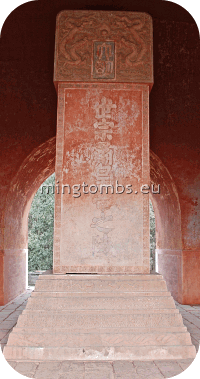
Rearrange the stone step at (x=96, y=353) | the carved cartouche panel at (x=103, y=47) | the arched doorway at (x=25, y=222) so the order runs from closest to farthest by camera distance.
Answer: the stone step at (x=96, y=353)
the carved cartouche panel at (x=103, y=47)
the arched doorway at (x=25, y=222)

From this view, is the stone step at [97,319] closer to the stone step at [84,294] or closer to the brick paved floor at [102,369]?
the stone step at [84,294]

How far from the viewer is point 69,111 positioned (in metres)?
4.47

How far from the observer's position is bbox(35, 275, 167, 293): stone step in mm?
3820

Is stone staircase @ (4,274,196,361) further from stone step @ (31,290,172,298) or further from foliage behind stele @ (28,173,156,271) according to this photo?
foliage behind stele @ (28,173,156,271)

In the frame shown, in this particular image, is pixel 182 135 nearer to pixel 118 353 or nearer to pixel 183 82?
pixel 183 82

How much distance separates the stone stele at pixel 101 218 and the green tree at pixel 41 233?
11.6 metres

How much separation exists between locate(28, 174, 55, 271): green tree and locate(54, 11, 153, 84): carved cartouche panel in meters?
11.7

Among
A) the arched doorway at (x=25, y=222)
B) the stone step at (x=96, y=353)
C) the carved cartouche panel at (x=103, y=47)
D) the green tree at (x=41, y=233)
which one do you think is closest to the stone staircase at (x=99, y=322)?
the stone step at (x=96, y=353)

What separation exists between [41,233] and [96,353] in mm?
12753

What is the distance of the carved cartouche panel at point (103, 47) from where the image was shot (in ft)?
14.7

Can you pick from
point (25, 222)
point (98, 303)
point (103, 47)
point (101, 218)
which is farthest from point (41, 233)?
point (98, 303)

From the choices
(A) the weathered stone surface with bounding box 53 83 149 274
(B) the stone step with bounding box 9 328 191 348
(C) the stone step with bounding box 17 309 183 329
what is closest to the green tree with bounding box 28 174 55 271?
(A) the weathered stone surface with bounding box 53 83 149 274

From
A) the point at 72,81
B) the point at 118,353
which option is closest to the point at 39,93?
the point at 72,81

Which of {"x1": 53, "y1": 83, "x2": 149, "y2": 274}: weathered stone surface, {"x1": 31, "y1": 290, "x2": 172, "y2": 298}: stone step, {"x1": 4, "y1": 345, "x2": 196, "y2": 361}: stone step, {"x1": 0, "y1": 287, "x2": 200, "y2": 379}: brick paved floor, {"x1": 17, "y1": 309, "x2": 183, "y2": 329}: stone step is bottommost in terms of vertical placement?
{"x1": 0, "y1": 287, "x2": 200, "y2": 379}: brick paved floor
